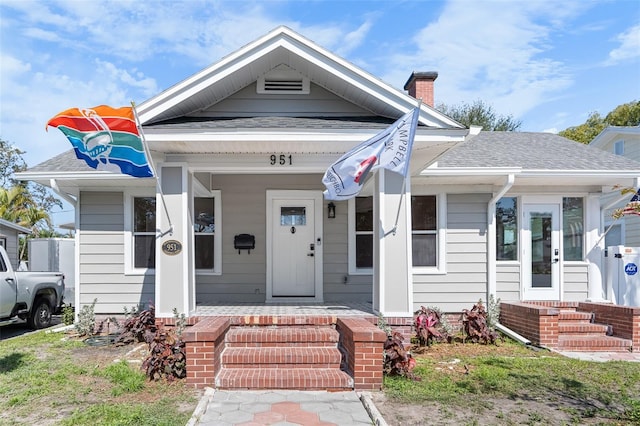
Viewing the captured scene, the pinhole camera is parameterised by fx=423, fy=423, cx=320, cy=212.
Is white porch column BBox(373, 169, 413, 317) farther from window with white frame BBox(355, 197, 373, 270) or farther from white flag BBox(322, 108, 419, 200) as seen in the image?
window with white frame BBox(355, 197, 373, 270)

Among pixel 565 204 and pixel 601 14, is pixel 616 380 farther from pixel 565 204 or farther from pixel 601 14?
pixel 601 14

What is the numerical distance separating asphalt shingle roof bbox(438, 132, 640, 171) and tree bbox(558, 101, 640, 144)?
2099 cm

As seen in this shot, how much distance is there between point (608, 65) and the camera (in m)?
11.9

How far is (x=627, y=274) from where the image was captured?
313 inches

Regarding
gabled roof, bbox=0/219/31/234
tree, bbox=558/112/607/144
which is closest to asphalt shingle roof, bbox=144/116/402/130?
gabled roof, bbox=0/219/31/234

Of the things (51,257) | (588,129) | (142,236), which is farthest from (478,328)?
(588,129)

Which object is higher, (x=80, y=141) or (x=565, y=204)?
(x=80, y=141)

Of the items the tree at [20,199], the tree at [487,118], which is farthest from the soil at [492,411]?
the tree at [487,118]

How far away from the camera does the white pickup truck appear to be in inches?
314

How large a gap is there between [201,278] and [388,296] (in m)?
3.79

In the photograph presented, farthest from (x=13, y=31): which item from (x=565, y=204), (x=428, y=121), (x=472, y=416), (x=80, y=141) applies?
(x=565, y=204)

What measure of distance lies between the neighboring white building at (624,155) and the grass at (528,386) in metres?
9.60

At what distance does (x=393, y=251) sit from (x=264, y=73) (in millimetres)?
3407

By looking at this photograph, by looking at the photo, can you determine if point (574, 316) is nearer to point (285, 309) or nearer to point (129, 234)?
point (285, 309)
